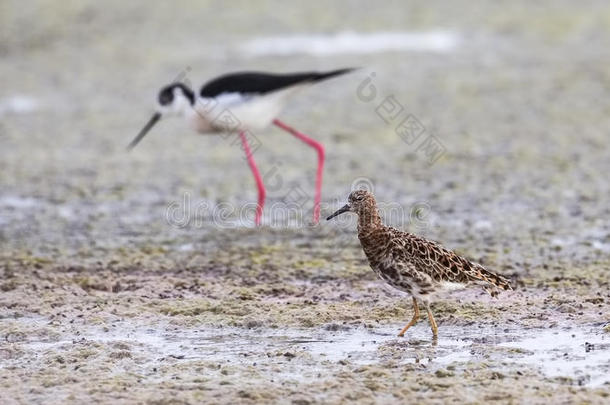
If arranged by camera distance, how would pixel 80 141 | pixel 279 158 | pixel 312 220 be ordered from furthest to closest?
pixel 80 141
pixel 279 158
pixel 312 220

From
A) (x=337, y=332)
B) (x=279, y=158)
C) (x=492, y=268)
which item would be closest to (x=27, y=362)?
(x=337, y=332)

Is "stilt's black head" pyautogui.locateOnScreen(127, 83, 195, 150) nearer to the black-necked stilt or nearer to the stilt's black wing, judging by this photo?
the black-necked stilt

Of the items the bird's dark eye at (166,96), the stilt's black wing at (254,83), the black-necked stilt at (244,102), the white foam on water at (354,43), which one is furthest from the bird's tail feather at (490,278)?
the white foam on water at (354,43)

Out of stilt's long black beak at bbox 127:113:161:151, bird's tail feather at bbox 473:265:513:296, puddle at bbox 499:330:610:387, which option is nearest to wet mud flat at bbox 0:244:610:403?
puddle at bbox 499:330:610:387

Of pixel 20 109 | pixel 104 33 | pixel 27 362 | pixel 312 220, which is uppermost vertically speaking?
pixel 104 33

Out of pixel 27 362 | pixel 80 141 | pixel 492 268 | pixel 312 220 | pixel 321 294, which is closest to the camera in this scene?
pixel 27 362

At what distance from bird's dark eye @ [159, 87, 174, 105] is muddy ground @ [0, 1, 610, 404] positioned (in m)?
0.69

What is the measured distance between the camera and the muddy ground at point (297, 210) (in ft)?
16.7

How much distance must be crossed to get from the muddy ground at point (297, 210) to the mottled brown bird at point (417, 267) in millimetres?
223

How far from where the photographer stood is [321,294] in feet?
21.5

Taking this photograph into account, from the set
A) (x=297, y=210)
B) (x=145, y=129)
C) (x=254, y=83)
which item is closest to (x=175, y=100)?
(x=145, y=129)

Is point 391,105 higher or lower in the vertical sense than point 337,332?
higher

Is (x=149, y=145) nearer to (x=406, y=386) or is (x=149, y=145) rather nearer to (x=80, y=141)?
(x=80, y=141)

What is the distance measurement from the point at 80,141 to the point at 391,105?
3.33 meters
